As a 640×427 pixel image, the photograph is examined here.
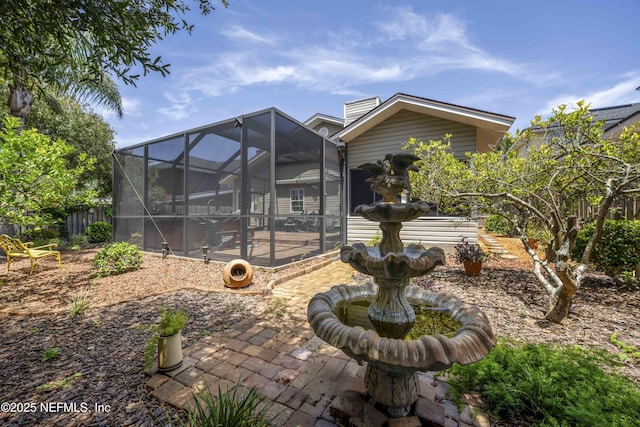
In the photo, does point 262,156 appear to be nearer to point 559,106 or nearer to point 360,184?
point 360,184

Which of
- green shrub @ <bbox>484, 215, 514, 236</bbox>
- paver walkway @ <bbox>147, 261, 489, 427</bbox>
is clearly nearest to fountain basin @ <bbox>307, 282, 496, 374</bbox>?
paver walkway @ <bbox>147, 261, 489, 427</bbox>

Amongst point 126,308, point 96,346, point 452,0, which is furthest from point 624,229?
point 126,308

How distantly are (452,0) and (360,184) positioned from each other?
5.89 m

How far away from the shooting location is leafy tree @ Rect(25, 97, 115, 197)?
1124 cm

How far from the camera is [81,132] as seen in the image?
12.2 meters

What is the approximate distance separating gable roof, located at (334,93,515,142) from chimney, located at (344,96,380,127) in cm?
340

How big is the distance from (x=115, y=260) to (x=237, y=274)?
3368 millimetres

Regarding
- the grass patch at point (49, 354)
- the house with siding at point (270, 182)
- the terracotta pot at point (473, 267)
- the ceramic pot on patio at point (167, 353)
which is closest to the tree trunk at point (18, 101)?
the house with siding at point (270, 182)

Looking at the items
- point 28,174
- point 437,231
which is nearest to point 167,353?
point 28,174

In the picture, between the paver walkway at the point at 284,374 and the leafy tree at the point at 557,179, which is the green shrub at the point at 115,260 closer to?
the paver walkway at the point at 284,374

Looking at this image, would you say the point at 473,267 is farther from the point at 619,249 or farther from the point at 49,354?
the point at 49,354

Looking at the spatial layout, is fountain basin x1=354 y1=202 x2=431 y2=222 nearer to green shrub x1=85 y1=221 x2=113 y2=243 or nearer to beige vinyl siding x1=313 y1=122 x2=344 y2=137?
beige vinyl siding x1=313 y1=122 x2=344 y2=137

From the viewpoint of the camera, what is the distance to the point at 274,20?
4.36 metres

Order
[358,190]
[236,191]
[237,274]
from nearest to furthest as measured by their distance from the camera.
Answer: [237,274], [236,191], [358,190]
